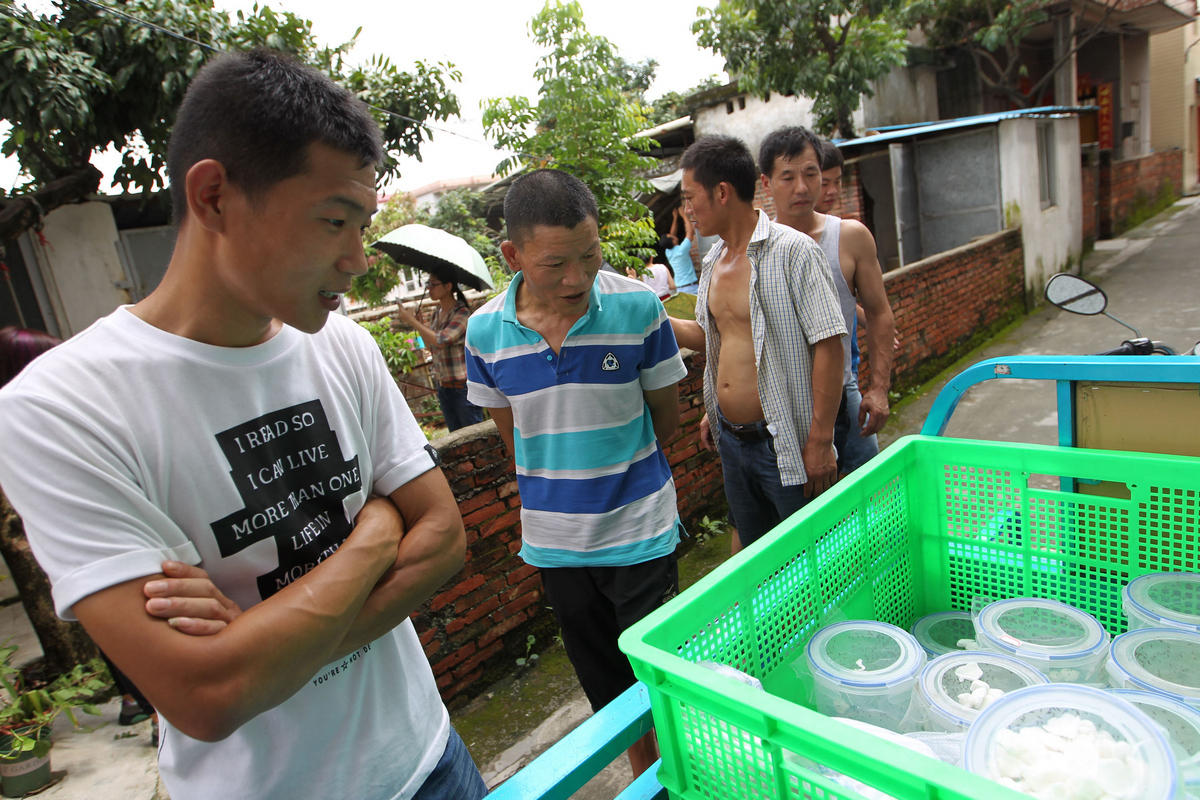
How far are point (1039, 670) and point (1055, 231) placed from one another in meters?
11.5

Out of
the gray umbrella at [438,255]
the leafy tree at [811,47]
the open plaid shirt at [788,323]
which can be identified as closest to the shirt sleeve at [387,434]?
the open plaid shirt at [788,323]

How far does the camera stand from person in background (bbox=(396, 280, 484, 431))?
5.26 meters

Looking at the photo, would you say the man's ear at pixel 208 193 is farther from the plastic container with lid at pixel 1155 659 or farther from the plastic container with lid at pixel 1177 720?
the plastic container with lid at pixel 1155 659

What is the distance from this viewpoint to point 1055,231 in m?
10.6

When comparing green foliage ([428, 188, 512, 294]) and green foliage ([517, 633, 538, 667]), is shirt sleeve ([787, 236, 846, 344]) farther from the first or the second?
green foliage ([428, 188, 512, 294])

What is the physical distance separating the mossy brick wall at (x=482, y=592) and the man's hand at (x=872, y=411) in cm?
159

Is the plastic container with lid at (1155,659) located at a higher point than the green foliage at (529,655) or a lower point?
higher

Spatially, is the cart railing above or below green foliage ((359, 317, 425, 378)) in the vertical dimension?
above

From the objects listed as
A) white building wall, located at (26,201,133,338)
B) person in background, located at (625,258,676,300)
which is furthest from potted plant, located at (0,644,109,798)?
person in background, located at (625,258,676,300)

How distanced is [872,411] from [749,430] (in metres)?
0.59

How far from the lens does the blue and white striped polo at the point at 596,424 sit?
2.20 m

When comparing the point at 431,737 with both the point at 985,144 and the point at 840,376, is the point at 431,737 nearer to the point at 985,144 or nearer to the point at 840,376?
the point at 840,376

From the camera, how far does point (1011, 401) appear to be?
6359 millimetres

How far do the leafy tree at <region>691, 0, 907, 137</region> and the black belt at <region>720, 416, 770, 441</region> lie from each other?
356 inches
